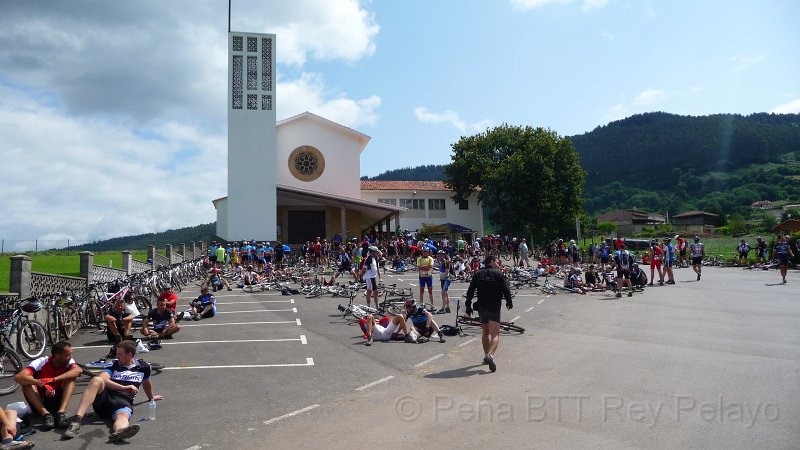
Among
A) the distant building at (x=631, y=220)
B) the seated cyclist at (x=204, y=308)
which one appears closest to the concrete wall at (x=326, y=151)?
the seated cyclist at (x=204, y=308)

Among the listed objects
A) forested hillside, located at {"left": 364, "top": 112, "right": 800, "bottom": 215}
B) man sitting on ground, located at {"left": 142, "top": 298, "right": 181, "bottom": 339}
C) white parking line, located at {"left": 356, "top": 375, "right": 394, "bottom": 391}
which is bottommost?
white parking line, located at {"left": 356, "top": 375, "right": 394, "bottom": 391}

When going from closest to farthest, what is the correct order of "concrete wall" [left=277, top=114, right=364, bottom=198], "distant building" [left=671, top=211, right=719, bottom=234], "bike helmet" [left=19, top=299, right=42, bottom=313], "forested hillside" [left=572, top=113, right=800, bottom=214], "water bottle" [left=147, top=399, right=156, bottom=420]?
"water bottle" [left=147, top=399, right=156, bottom=420] → "bike helmet" [left=19, top=299, right=42, bottom=313] → "concrete wall" [left=277, top=114, right=364, bottom=198] → "distant building" [left=671, top=211, right=719, bottom=234] → "forested hillside" [left=572, top=113, right=800, bottom=214]

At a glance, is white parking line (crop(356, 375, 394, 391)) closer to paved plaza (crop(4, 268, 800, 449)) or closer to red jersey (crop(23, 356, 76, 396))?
paved plaza (crop(4, 268, 800, 449))

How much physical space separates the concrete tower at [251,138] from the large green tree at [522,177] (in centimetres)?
2129

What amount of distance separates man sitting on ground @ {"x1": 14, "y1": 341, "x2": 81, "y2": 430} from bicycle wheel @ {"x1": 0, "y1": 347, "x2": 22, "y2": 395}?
186cm

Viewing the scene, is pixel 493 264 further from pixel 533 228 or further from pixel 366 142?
pixel 533 228

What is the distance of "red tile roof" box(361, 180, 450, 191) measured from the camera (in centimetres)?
5450

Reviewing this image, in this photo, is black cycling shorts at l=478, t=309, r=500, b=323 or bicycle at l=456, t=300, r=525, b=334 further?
bicycle at l=456, t=300, r=525, b=334

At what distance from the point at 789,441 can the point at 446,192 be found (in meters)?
51.3

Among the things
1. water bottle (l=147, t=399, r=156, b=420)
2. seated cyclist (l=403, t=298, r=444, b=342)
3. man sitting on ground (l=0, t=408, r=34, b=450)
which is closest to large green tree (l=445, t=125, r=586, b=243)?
seated cyclist (l=403, t=298, r=444, b=342)

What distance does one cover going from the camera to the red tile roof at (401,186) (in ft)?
179

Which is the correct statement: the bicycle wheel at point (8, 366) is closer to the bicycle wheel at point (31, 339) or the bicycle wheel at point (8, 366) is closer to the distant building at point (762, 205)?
the bicycle wheel at point (31, 339)

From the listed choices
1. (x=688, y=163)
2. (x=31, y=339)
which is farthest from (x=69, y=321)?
(x=688, y=163)

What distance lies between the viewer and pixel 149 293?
1712 centimetres
